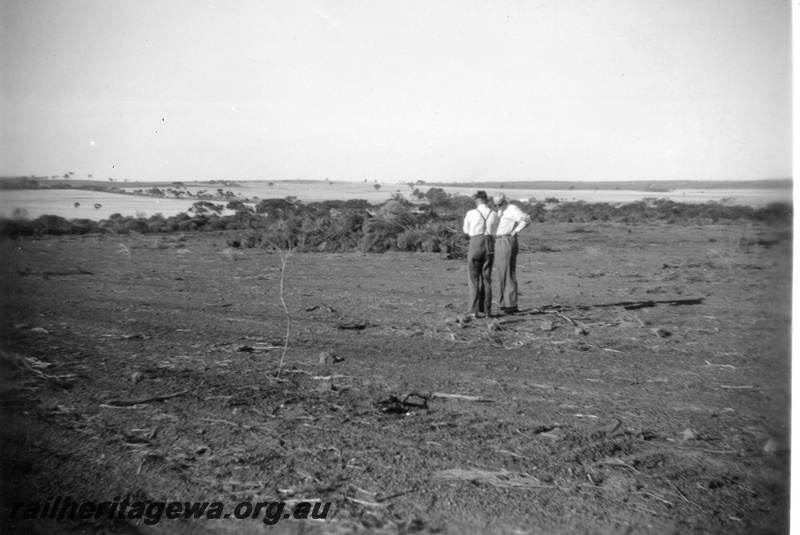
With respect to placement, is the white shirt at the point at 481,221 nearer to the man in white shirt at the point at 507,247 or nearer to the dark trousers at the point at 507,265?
the man in white shirt at the point at 507,247

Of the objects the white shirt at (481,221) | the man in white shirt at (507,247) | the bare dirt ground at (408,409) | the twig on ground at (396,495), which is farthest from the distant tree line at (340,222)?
the twig on ground at (396,495)

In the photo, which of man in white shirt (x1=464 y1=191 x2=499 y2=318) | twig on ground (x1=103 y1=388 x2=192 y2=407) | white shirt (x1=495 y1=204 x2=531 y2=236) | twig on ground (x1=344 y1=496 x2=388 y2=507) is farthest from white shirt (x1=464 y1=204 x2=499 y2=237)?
twig on ground (x1=344 y1=496 x2=388 y2=507)

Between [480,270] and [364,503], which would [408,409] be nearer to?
[364,503]

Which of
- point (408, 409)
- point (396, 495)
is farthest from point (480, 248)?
point (396, 495)

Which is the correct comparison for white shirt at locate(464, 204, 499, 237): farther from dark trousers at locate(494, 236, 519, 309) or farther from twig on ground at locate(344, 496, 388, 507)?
twig on ground at locate(344, 496, 388, 507)

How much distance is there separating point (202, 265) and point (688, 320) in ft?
37.0

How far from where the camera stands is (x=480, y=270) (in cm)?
931

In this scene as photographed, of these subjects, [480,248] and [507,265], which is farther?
[507,265]

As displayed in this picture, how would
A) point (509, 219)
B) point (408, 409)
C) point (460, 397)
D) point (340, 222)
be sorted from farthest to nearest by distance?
point (340, 222)
point (509, 219)
point (460, 397)
point (408, 409)

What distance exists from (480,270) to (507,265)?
424 mm

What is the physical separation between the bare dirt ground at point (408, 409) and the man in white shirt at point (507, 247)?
1.12 ft

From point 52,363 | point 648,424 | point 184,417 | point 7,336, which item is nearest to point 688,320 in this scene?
point 648,424

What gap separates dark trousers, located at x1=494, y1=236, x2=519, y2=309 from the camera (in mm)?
9430

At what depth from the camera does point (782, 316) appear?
990 cm
